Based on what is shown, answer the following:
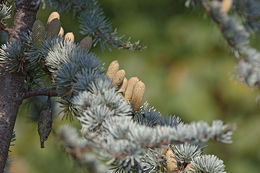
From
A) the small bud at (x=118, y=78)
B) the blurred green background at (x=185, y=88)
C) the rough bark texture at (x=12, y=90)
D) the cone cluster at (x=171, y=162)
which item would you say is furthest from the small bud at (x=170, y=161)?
the blurred green background at (x=185, y=88)

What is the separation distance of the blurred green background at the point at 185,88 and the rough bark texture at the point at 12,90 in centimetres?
153

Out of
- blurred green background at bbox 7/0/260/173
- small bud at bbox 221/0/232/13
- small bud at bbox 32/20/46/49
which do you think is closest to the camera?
small bud at bbox 221/0/232/13

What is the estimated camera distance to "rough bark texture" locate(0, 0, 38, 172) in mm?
582

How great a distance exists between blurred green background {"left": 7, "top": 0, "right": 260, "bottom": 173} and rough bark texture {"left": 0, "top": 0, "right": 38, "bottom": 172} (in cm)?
153

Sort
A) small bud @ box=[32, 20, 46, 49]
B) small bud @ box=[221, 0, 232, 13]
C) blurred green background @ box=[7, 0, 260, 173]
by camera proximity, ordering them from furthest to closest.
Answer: blurred green background @ box=[7, 0, 260, 173] < small bud @ box=[32, 20, 46, 49] < small bud @ box=[221, 0, 232, 13]

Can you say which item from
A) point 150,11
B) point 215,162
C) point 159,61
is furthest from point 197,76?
A: point 215,162

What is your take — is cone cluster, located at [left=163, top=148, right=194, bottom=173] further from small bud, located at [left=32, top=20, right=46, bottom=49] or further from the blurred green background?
the blurred green background

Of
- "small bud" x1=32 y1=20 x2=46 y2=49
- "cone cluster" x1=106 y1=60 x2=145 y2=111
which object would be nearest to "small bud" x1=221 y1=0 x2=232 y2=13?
"cone cluster" x1=106 y1=60 x2=145 y2=111

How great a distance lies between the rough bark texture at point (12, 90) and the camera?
582 millimetres

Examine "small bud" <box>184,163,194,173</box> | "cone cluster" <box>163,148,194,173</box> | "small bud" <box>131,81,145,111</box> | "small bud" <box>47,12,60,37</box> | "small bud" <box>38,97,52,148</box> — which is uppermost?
"small bud" <box>47,12,60,37</box>

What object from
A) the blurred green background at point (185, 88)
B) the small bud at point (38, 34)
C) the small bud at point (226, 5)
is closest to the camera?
the small bud at point (226, 5)

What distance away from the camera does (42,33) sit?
567 millimetres

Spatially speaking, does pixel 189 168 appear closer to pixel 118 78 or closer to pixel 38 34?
pixel 118 78

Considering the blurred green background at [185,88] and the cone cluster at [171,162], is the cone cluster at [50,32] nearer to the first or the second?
the cone cluster at [171,162]
